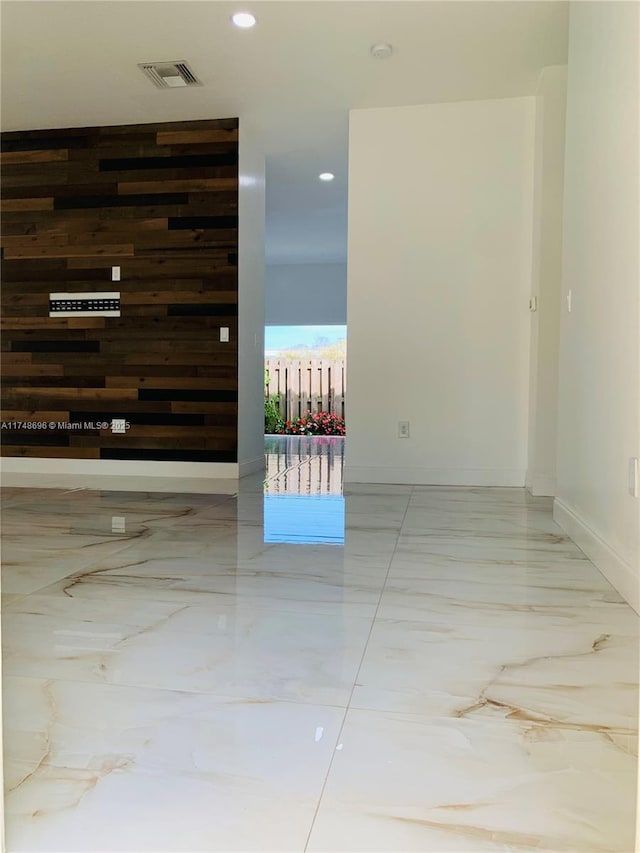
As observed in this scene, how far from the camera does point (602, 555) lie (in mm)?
2404

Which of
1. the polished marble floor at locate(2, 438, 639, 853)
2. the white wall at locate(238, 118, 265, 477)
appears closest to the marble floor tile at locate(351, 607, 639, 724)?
the polished marble floor at locate(2, 438, 639, 853)

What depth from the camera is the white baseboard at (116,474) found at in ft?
15.5

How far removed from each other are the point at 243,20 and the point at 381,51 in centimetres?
81

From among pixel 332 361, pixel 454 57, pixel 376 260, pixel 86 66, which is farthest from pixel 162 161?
pixel 332 361

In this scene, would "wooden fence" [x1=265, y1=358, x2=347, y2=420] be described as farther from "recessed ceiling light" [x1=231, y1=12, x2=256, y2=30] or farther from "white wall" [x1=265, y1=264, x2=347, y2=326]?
"recessed ceiling light" [x1=231, y1=12, x2=256, y2=30]

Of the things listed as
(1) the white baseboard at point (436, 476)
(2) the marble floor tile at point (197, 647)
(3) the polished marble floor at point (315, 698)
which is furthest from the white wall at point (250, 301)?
(2) the marble floor tile at point (197, 647)

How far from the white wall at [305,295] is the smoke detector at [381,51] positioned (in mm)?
6607

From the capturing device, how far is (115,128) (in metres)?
5.11

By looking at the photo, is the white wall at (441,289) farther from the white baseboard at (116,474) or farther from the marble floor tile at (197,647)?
the marble floor tile at (197,647)

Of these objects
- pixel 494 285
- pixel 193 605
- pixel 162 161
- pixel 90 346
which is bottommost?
pixel 193 605

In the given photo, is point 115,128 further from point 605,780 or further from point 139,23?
point 605,780

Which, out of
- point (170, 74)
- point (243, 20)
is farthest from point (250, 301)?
point (243, 20)

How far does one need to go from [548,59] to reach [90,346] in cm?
373

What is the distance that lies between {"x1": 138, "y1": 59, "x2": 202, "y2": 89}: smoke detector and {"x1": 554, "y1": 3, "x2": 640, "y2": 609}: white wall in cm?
225
